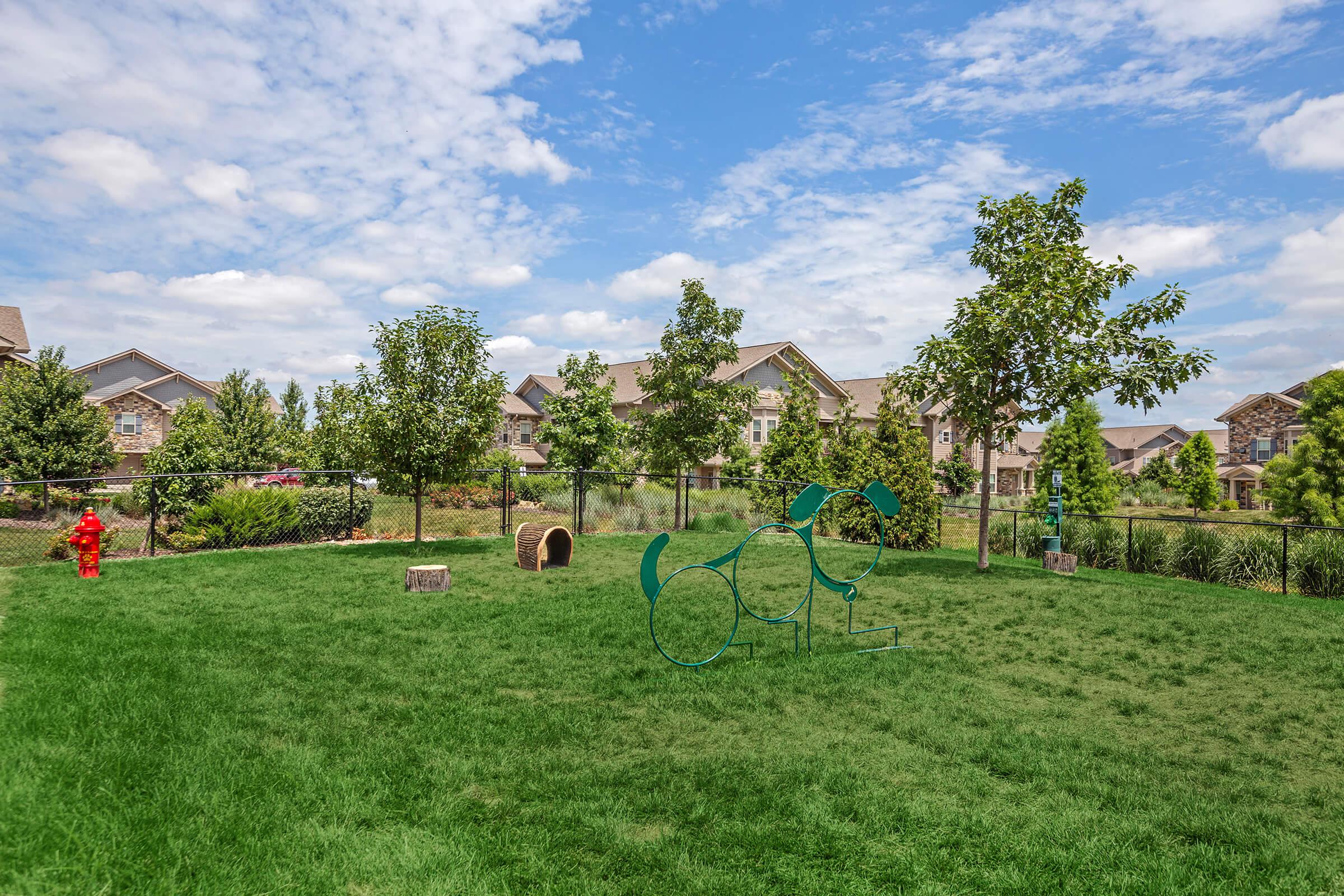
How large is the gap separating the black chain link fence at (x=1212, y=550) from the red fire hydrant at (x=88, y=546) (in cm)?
1514

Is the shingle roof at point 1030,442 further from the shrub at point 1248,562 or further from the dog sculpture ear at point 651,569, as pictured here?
the dog sculpture ear at point 651,569

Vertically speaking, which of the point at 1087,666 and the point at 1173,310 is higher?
the point at 1173,310

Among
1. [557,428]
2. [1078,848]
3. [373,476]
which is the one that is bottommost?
[1078,848]

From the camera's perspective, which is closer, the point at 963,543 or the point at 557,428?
the point at 963,543

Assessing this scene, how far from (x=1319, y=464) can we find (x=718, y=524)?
1599 cm

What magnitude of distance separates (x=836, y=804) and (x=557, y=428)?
2634cm

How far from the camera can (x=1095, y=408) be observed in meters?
28.9

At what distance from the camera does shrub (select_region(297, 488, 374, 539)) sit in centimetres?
1603

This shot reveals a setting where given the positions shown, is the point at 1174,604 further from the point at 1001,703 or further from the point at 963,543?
the point at 963,543

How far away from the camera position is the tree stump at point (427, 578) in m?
10.4

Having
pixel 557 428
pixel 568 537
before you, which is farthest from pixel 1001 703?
pixel 557 428

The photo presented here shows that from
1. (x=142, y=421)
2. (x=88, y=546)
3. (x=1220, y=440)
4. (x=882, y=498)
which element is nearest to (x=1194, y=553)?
(x=882, y=498)

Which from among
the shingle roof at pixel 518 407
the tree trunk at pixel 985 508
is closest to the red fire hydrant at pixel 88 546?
the tree trunk at pixel 985 508

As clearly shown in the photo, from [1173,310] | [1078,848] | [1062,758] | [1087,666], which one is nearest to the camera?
[1078,848]
